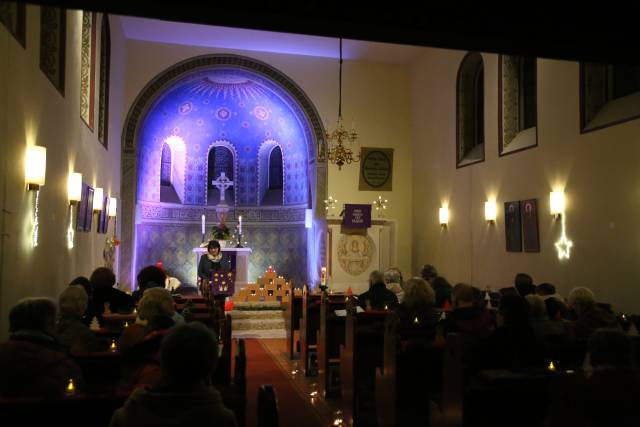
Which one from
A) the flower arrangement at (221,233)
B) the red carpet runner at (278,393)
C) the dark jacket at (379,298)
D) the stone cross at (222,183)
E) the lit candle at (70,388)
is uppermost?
the stone cross at (222,183)

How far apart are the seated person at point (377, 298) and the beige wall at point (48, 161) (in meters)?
3.50

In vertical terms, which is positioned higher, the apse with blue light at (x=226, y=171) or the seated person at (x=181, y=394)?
the apse with blue light at (x=226, y=171)

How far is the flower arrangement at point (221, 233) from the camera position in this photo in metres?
13.9

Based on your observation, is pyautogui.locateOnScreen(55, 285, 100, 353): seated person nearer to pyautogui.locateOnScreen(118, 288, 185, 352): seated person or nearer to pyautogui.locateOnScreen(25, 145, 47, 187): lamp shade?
pyautogui.locateOnScreen(118, 288, 185, 352): seated person

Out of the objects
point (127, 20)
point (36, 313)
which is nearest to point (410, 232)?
point (127, 20)

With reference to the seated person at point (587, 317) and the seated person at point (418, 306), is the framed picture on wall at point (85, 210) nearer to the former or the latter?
the seated person at point (418, 306)

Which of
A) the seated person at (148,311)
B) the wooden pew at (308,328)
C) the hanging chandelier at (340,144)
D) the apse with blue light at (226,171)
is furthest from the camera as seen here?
the apse with blue light at (226,171)

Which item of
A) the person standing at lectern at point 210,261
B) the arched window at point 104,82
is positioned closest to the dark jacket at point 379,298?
the person standing at lectern at point 210,261

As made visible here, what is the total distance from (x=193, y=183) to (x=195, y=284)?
281cm

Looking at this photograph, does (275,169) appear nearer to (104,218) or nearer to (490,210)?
(104,218)

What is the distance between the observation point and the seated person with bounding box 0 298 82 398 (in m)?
2.53

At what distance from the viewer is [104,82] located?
994 cm

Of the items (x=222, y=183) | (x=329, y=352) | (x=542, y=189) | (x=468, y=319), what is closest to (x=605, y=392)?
(x=468, y=319)

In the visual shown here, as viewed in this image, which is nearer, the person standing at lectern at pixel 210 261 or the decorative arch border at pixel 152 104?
the person standing at lectern at pixel 210 261
